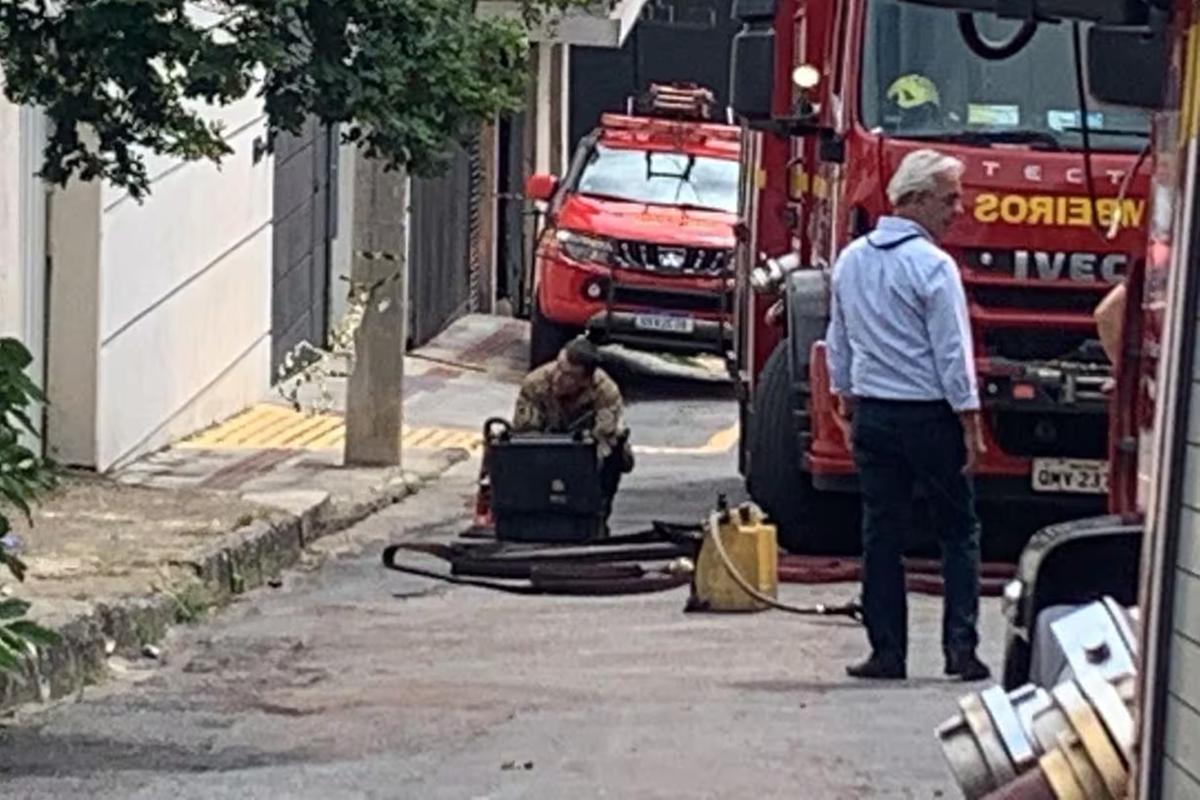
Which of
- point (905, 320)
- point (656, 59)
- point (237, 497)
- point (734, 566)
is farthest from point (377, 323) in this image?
point (656, 59)

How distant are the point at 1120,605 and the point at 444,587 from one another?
298 inches

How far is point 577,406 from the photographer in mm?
15141

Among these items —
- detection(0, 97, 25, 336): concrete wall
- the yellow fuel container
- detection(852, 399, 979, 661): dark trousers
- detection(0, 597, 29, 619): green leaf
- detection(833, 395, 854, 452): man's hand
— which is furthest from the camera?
detection(0, 97, 25, 336): concrete wall

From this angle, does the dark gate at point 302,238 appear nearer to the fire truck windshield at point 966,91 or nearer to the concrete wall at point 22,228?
the concrete wall at point 22,228

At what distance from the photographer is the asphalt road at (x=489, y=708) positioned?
848cm

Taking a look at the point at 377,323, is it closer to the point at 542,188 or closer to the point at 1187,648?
the point at 542,188

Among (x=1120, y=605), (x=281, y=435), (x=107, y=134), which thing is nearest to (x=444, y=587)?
(x=107, y=134)

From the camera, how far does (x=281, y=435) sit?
19844mm

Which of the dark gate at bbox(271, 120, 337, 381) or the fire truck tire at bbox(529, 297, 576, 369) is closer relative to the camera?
the dark gate at bbox(271, 120, 337, 381)

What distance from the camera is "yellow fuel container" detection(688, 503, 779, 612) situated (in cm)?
1230

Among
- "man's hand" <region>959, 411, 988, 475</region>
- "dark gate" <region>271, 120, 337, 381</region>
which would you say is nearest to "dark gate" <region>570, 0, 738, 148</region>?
"dark gate" <region>271, 120, 337, 381</region>

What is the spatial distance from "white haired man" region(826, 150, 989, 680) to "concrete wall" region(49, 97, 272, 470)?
621 cm

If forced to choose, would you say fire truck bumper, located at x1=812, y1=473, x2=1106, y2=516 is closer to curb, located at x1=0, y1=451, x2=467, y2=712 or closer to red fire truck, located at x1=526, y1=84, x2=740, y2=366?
curb, located at x1=0, y1=451, x2=467, y2=712

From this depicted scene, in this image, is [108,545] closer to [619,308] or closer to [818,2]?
[818,2]
